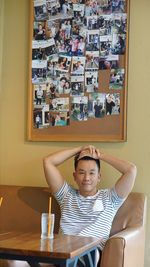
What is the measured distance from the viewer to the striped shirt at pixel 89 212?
2627 mm

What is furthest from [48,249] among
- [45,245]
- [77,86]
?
[77,86]

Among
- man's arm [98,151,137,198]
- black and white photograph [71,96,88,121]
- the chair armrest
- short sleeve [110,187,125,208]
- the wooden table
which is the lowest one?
the chair armrest

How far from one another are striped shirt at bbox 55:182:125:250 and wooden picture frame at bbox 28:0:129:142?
0.52m

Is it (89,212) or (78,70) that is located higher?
(78,70)

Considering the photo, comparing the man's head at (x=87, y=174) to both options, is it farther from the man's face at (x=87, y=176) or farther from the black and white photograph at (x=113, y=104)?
the black and white photograph at (x=113, y=104)

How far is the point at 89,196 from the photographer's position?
2725 mm

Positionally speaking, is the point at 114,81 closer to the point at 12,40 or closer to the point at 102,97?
the point at 102,97

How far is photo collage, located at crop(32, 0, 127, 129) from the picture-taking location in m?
3.11

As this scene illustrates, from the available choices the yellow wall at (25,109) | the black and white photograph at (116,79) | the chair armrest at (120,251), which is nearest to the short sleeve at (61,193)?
the yellow wall at (25,109)

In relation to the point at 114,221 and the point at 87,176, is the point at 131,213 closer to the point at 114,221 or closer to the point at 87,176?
the point at 114,221

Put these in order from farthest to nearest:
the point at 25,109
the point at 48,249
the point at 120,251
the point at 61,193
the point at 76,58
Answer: the point at 25,109 → the point at 76,58 → the point at 61,193 → the point at 120,251 → the point at 48,249

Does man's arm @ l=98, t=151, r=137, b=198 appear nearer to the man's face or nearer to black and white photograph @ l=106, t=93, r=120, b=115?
the man's face

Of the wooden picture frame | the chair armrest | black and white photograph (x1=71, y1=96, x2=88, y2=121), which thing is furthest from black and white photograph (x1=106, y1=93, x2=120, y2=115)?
the chair armrest

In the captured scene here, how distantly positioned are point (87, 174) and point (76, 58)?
3.08 feet
